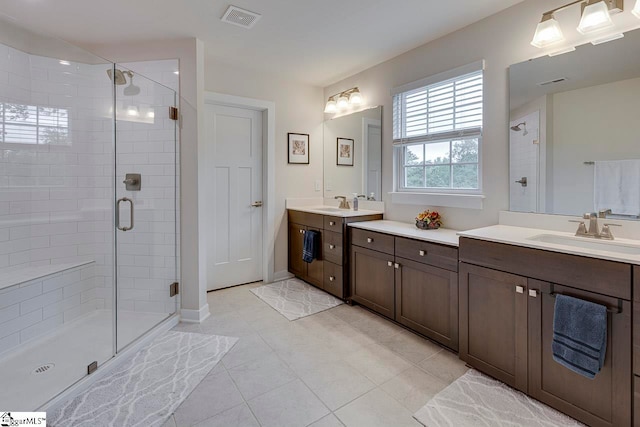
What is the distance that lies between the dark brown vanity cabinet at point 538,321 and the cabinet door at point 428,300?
10 centimetres

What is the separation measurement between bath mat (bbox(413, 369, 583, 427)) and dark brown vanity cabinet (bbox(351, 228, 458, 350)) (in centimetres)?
39

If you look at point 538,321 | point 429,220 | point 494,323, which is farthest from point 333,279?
point 538,321

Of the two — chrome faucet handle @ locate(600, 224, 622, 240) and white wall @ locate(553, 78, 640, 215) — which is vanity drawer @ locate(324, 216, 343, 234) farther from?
chrome faucet handle @ locate(600, 224, 622, 240)

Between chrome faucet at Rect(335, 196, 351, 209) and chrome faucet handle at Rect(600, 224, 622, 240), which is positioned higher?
chrome faucet at Rect(335, 196, 351, 209)

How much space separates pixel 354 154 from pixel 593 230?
2339 mm

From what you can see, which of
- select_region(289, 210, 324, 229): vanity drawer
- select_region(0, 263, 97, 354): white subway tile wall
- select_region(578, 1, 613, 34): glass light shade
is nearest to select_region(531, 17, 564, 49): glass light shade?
select_region(578, 1, 613, 34): glass light shade

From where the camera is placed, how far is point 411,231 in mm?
2619

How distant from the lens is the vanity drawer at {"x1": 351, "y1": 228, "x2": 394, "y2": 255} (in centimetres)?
265

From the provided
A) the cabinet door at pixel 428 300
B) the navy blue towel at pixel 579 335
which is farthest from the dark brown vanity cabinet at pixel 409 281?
the navy blue towel at pixel 579 335

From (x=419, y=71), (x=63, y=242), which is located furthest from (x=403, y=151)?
(x=63, y=242)

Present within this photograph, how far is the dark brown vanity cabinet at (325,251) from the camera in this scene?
3.14 metres

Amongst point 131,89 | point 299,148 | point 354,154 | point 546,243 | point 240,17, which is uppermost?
point 240,17

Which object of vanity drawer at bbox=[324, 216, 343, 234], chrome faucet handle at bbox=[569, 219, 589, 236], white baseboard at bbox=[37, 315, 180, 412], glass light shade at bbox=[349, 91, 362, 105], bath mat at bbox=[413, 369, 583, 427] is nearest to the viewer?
bath mat at bbox=[413, 369, 583, 427]

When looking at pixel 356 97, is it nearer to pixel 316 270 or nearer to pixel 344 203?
pixel 344 203
